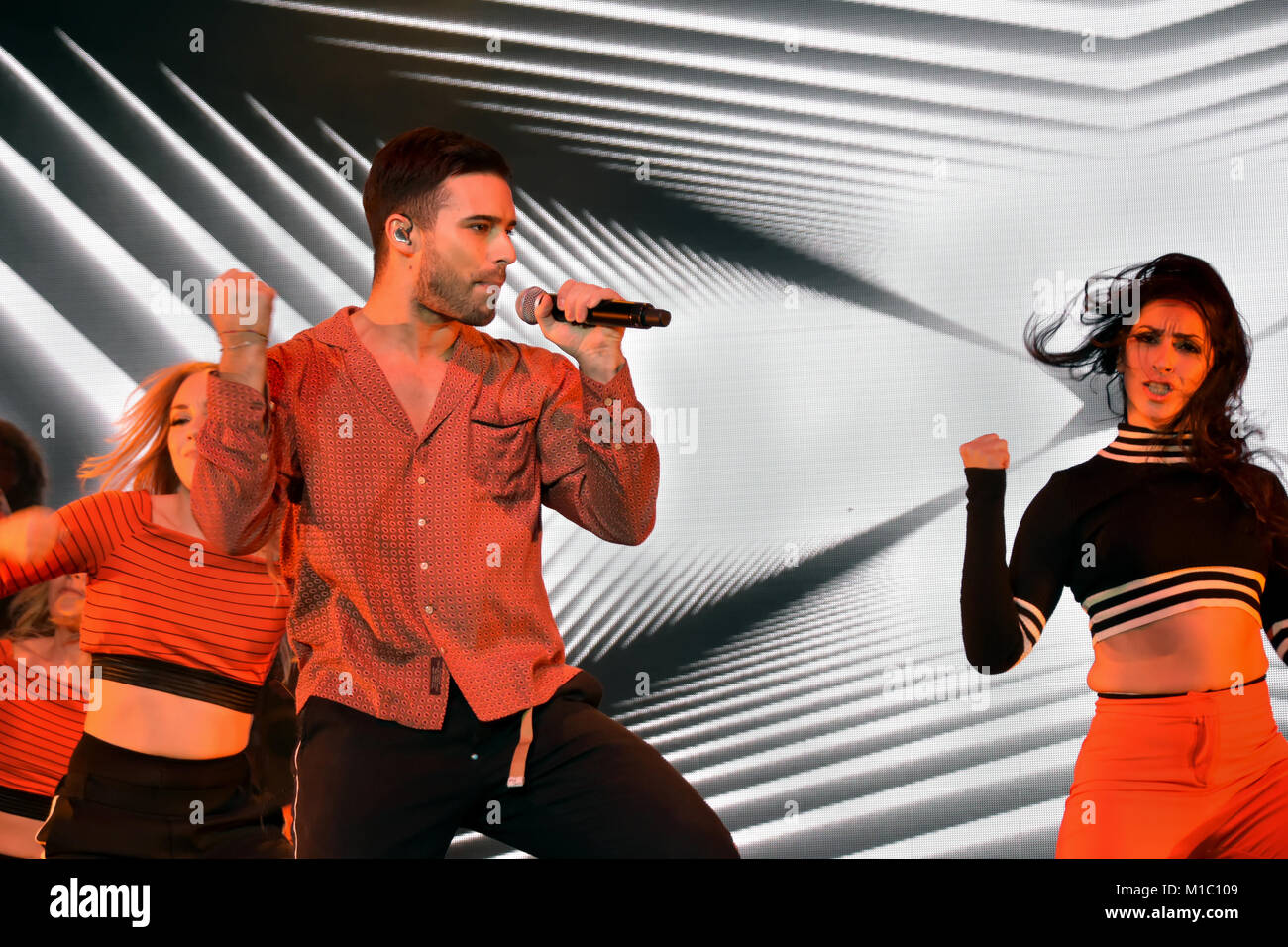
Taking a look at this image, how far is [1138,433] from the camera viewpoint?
286 cm

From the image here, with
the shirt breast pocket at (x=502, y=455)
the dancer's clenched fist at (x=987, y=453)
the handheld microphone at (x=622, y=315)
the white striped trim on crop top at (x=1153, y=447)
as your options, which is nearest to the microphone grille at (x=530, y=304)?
the handheld microphone at (x=622, y=315)

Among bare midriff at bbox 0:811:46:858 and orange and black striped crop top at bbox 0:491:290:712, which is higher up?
orange and black striped crop top at bbox 0:491:290:712

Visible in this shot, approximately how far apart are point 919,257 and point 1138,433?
741 millimetres

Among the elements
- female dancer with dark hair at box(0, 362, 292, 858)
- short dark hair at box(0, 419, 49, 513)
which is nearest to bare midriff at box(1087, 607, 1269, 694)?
female dancer with dark hair at box(0, 362, 292, 858)

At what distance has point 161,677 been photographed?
274 centimetres

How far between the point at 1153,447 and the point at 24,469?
292 cm

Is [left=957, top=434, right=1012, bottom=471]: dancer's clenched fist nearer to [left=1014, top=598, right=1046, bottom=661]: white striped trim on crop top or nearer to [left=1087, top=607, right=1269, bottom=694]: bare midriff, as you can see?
[left=1014, top=598, right=1046, bottom=661]: white striped trim on crop top

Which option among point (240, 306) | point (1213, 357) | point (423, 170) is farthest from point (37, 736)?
point (1213, 357)

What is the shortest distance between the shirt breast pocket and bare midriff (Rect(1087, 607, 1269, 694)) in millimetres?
1358

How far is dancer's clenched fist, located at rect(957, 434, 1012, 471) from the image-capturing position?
2.67 m

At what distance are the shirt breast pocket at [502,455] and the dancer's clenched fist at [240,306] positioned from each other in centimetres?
39

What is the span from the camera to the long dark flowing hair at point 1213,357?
280 cm
